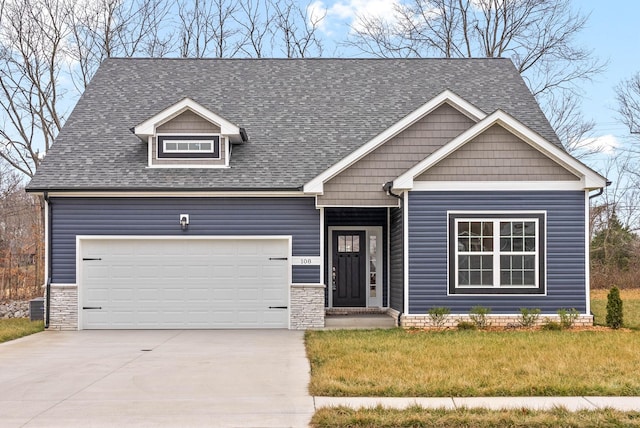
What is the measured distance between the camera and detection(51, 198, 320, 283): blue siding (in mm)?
16406

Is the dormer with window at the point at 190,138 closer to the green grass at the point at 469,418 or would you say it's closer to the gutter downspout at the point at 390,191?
the gutter downspout at the point at 390,191

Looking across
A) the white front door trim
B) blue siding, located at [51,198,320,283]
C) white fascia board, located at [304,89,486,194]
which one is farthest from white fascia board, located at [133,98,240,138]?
the white front door trim

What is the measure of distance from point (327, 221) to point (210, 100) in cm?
460

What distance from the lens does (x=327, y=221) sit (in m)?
18.9

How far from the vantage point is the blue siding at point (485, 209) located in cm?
1548

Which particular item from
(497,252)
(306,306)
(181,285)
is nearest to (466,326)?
(497,252)

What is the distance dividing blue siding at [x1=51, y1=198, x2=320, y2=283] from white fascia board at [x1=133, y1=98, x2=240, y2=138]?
1.65 m

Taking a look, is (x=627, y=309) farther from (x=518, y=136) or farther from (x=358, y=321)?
(x=358, y=321)

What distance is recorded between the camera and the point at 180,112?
17156 mm

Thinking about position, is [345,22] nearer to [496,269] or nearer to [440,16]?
[440,16]

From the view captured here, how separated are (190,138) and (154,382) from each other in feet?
29.3

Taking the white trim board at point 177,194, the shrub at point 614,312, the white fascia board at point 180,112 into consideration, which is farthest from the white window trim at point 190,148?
the shrub at point 614,312

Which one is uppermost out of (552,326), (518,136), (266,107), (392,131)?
(266,107)

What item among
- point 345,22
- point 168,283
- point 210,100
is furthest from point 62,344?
point 345,22
